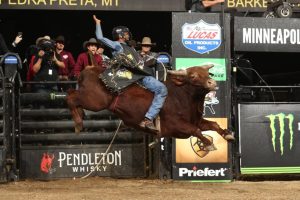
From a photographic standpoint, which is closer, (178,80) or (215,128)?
(215,128)

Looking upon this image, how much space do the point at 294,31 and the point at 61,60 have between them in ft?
14.8

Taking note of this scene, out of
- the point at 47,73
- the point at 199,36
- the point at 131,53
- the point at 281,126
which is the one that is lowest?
the point at 281,126

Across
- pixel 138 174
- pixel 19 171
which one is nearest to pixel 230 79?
pixel 138 174

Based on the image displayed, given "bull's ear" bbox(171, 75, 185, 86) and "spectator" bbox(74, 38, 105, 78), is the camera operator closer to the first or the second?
"spectator" bbox(74, 38, 105, 78)

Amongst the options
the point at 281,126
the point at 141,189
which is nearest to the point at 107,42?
the point at 141,189

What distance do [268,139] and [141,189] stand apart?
9.16ft

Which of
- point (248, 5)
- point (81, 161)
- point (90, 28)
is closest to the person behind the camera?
point (81, 161)

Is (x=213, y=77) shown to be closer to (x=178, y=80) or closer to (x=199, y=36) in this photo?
(x=199, y=36)

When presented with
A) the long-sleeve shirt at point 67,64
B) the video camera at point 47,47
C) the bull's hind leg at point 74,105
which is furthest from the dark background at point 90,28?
the bull's hind leg at point 74,105

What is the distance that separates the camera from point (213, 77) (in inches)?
459

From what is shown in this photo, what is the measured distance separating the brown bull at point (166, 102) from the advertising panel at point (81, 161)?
2713mm

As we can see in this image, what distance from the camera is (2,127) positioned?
1154 cm

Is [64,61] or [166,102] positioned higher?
[64,61]

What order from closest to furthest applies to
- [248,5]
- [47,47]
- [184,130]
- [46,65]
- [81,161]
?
[184,130]
[47,47]
[46,65]
[81,161]
[248,5]
